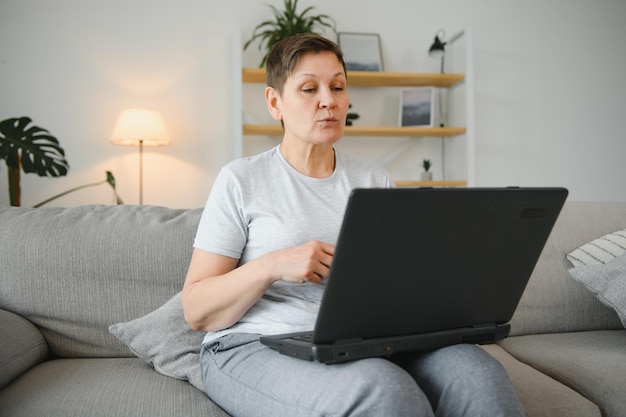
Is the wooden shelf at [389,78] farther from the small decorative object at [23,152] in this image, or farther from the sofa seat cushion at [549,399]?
the sofa seat cushion at [549,399]

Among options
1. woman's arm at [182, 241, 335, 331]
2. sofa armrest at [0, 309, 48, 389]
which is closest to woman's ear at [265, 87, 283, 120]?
woman's arm at [182, 241, 335, 331]

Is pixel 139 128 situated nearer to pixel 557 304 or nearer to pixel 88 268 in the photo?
pixel 88 268

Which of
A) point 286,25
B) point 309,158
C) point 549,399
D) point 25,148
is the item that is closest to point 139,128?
point 25,148

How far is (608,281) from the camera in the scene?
159cm

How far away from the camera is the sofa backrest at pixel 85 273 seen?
1.50m

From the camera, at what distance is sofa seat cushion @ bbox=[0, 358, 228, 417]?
116 centimetres

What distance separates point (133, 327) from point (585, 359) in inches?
42.2

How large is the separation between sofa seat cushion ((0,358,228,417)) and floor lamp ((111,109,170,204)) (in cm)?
205

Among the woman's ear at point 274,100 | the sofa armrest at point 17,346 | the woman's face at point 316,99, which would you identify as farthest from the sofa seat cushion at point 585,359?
the sofa armrest at point 17,346

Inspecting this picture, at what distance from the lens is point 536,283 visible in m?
1.76

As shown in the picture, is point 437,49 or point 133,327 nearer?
point 133,327

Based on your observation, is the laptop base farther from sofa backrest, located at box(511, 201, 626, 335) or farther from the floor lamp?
the floor lamp

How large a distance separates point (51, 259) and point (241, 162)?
0.59 metres

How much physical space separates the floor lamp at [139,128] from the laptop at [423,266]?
2478 millimetres
